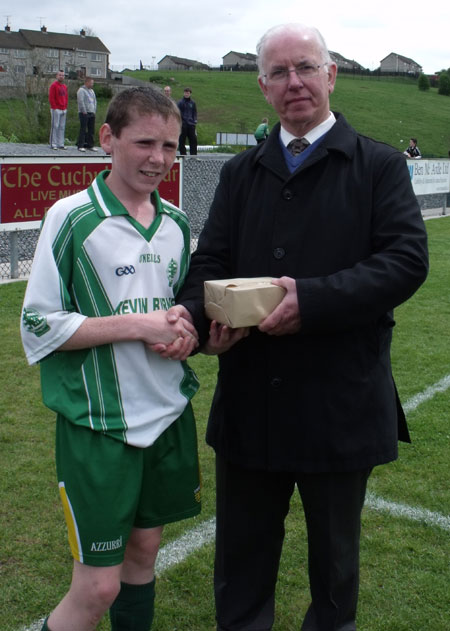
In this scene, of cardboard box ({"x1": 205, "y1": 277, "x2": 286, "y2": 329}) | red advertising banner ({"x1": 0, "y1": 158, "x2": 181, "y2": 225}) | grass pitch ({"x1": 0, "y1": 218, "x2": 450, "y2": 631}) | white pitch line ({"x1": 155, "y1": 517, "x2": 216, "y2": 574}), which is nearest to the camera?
cardboard box ({"x1": 205, "y1": 277, "x2": 286, "y2": 329})

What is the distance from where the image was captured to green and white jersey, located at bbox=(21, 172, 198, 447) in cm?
210

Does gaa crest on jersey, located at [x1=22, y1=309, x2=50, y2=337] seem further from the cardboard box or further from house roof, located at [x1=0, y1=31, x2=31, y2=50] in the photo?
house roof, located at [x1=0, y1=31, x2=31, y2=50]

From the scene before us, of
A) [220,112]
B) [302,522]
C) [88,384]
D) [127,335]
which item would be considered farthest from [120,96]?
[220,112]

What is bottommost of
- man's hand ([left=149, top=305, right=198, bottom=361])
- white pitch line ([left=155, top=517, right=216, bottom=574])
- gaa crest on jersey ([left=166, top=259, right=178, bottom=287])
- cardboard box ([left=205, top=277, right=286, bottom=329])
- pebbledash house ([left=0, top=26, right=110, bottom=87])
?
white pitch line ([left=155, top=517, right=216, bottom=574])

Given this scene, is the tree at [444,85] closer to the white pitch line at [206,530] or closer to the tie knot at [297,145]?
the white pitch line at [206,530]

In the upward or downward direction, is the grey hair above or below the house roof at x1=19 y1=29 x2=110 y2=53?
below

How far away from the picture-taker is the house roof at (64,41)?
307ft

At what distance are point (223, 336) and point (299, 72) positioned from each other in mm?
864

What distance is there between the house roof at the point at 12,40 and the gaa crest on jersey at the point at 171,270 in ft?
313

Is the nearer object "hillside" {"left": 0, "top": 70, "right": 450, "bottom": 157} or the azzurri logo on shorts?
the azzurri logo on shorts

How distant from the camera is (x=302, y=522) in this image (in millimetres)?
3744

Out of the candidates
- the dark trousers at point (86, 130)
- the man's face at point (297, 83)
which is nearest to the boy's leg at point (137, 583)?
the man's face at point (297, 83)

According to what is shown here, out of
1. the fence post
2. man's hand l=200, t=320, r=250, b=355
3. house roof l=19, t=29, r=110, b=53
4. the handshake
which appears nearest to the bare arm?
the handshake

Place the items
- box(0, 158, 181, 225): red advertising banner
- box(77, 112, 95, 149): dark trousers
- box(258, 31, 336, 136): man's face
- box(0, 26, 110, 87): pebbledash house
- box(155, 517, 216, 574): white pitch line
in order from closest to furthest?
1. box(258, 31, 336, 136): man's face
2. box(155, 517, 216, 574): white pitch line
3. box(0, 158, 181, 225): red advertising banner
4. box(77, 112, 95, 149): dark trousers
5. box(0, 26, 110, 87): pebbledash house
